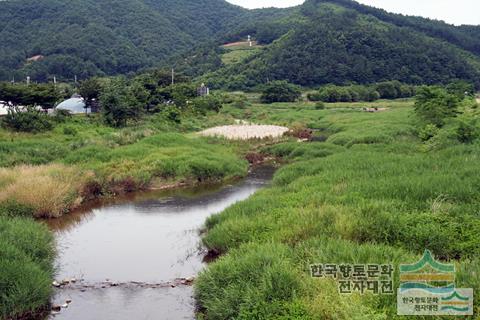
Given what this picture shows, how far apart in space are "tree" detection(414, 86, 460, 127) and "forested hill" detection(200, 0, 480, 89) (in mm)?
59301

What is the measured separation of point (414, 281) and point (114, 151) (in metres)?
22.4

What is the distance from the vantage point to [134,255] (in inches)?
652

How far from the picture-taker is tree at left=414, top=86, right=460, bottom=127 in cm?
3453

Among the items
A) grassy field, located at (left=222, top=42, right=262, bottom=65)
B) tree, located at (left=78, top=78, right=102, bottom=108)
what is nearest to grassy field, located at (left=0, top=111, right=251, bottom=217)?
tree, located at (left=78, top=78, right=102, bottom=108)

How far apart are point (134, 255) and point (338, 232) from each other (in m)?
7.05

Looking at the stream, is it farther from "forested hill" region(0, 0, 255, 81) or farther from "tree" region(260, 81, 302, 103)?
"forested hill" region(0, 0, 255, 81)

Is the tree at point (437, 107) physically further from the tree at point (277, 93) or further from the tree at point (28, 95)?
the tree at point (277, 93)

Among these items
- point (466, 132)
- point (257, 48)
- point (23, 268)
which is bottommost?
point (23, 268)

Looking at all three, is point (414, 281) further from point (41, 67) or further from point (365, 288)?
point (41, 67)

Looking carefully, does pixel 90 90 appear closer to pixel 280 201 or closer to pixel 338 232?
pixel 280 201

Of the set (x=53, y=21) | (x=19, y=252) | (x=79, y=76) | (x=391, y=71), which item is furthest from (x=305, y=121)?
(x=53, y=21)

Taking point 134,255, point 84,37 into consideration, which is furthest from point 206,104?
point 84,37

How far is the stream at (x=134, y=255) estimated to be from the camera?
12789 millimetres

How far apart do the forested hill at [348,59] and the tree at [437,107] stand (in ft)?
195
